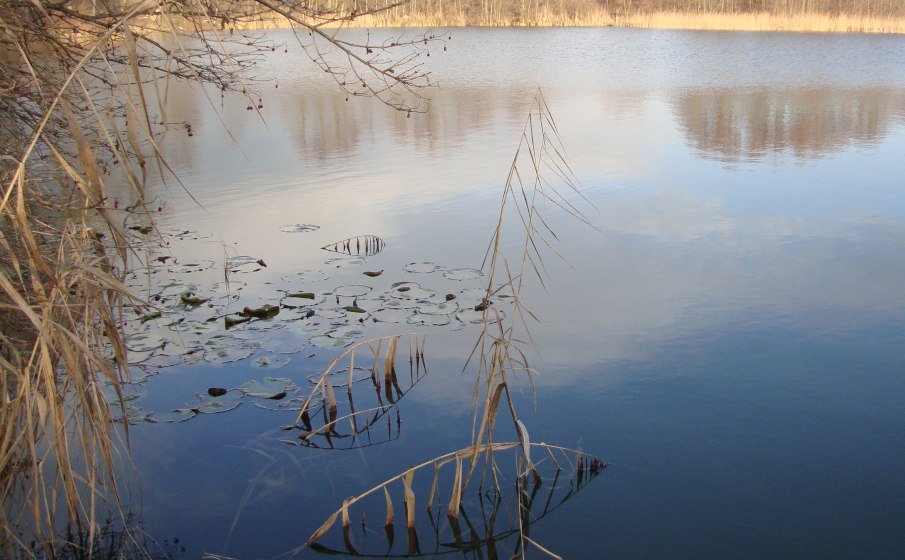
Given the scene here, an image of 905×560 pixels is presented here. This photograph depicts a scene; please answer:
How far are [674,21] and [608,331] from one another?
64.3 feet

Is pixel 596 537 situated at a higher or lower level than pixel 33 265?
lower

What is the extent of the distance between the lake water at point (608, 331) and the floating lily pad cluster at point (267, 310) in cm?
2

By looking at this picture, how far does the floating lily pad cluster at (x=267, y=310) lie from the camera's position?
307 centimetres

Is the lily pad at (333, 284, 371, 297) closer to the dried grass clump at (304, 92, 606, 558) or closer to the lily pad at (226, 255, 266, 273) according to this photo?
the lily pad at (226, 255, 266, 273)

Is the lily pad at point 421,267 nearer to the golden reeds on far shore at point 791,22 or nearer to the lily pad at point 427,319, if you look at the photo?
the lily pad at point 427,319

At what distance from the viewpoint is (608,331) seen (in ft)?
10.8

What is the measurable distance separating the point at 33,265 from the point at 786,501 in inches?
79.7

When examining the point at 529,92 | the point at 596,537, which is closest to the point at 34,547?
the point at 596,537

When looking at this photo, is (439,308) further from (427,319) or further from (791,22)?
(791,22)

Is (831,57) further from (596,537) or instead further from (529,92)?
(596,537)

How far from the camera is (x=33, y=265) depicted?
159cm

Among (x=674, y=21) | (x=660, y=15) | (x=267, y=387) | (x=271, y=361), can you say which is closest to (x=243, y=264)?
(x=271, y=361)

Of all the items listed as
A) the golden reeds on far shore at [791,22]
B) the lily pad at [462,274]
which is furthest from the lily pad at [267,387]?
the golden reeds on far shore at [791,22]

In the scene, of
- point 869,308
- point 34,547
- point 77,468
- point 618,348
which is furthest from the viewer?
point 869,308
